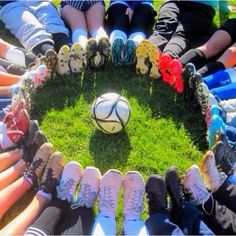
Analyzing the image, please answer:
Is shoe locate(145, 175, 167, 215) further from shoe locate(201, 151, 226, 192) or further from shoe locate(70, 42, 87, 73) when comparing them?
shoe locate(70, 42, 87, 73)

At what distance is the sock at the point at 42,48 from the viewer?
542 cm

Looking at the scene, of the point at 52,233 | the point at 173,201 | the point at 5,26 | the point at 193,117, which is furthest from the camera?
the point at 5,26

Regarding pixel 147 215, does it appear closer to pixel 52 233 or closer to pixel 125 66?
pixel 52 233

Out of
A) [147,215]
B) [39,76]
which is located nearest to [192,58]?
[39,76]

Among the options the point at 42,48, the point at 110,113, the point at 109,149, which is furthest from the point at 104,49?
the point at 109,149

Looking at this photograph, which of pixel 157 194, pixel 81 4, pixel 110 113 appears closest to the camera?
pixel 157 194

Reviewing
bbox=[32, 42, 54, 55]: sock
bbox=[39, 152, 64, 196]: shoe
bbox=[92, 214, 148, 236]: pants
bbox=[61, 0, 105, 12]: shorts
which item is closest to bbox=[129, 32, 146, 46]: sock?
bbox=[61, 0, 105, 12]: shorts

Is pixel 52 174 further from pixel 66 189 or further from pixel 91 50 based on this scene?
pixel 91 50

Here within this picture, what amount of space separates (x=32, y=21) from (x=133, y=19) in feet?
4.07

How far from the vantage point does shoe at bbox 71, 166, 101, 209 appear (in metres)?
3.96

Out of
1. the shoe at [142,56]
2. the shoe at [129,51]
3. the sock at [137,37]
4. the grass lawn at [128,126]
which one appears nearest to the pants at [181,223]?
the grass lawn at [128,126]

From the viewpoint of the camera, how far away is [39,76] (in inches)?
198

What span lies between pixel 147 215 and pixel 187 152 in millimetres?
839

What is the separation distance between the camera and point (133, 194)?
4004 millimetres
